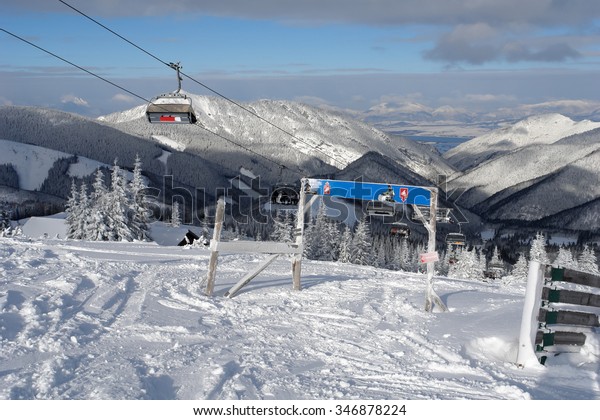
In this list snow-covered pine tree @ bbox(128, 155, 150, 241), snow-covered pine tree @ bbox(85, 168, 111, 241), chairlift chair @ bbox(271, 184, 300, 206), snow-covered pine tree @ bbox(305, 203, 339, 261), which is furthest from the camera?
snow-covered pine tree @ bbox(305, 203, 339, 261)

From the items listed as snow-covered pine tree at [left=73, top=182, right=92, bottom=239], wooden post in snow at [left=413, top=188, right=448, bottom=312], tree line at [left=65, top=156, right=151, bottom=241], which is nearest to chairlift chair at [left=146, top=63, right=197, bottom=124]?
wooden post in snow at [left=413, top=188, right=448, bottom=312]

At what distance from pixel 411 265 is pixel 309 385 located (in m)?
69.8

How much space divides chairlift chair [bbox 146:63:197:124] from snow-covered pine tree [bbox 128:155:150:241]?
35210mm

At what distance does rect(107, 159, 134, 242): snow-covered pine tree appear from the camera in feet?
151

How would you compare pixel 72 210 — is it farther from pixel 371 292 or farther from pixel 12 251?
pixel 371 292

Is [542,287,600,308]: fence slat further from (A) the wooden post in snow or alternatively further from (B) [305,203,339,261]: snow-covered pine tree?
(B) [305,203,339,261]: snow-covered pine tree

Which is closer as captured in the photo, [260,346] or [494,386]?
[494,386]

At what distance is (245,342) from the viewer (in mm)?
9484

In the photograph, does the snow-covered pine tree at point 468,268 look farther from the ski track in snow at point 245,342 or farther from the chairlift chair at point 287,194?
the chairlift chair at point 287,194

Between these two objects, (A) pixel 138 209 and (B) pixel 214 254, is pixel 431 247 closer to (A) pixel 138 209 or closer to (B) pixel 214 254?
(B) pixel 214 254

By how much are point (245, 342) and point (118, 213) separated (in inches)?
1561
